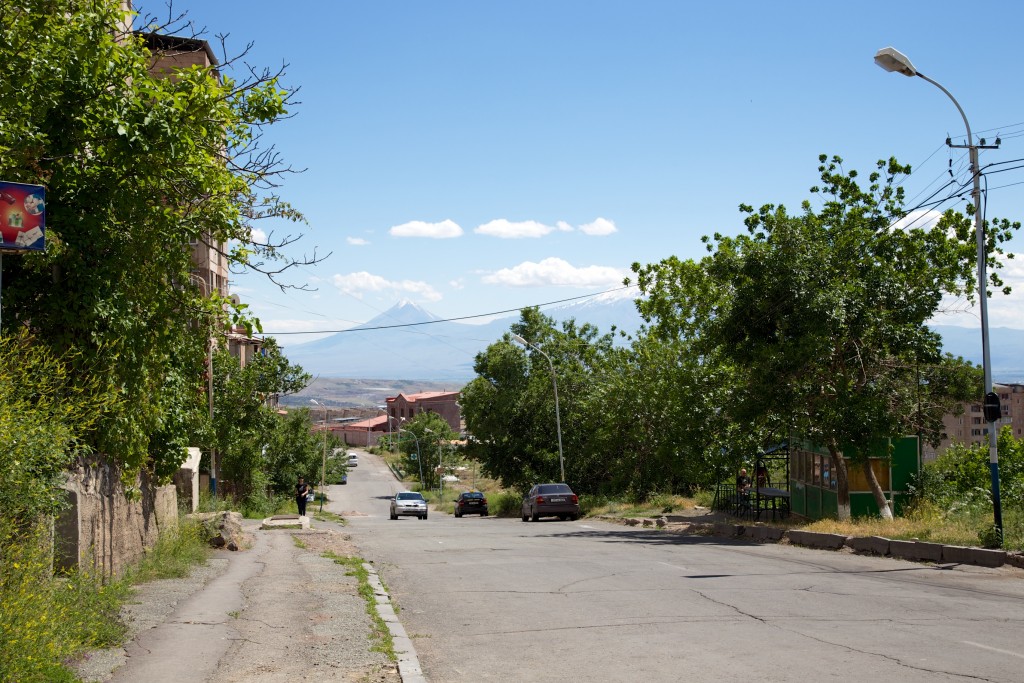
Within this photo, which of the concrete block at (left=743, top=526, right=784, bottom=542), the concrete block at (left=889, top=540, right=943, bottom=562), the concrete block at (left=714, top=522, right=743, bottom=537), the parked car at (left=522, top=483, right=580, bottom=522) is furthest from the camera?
the parked car at (left=522, top=483, right=580, bottom=522)

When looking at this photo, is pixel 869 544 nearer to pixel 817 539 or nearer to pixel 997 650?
pixel 817 539

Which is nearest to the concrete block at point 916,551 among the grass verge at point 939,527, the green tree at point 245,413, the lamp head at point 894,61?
the grass verge at point 939,527

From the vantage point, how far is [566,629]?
431 inches

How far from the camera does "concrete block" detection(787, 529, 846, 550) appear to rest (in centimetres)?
2102

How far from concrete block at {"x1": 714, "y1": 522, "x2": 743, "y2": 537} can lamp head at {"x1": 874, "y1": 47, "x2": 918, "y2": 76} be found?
12863mm

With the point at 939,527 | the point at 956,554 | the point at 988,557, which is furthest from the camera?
the point at 939,527

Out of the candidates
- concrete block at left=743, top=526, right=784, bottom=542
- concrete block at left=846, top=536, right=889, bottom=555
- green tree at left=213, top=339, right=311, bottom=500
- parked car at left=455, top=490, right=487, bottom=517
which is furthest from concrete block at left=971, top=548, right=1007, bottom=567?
parked car at left=455, top=490, right=487, bottom=517

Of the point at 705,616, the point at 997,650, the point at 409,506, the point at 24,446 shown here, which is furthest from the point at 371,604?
the point at 409,506

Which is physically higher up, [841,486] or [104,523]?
[104,523]

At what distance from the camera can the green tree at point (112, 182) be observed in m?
11.1

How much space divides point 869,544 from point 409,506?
114ft

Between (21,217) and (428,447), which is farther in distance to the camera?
(428,447)

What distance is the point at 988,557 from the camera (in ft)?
55.1

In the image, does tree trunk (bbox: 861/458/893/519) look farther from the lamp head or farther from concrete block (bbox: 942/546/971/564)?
the lamp head
